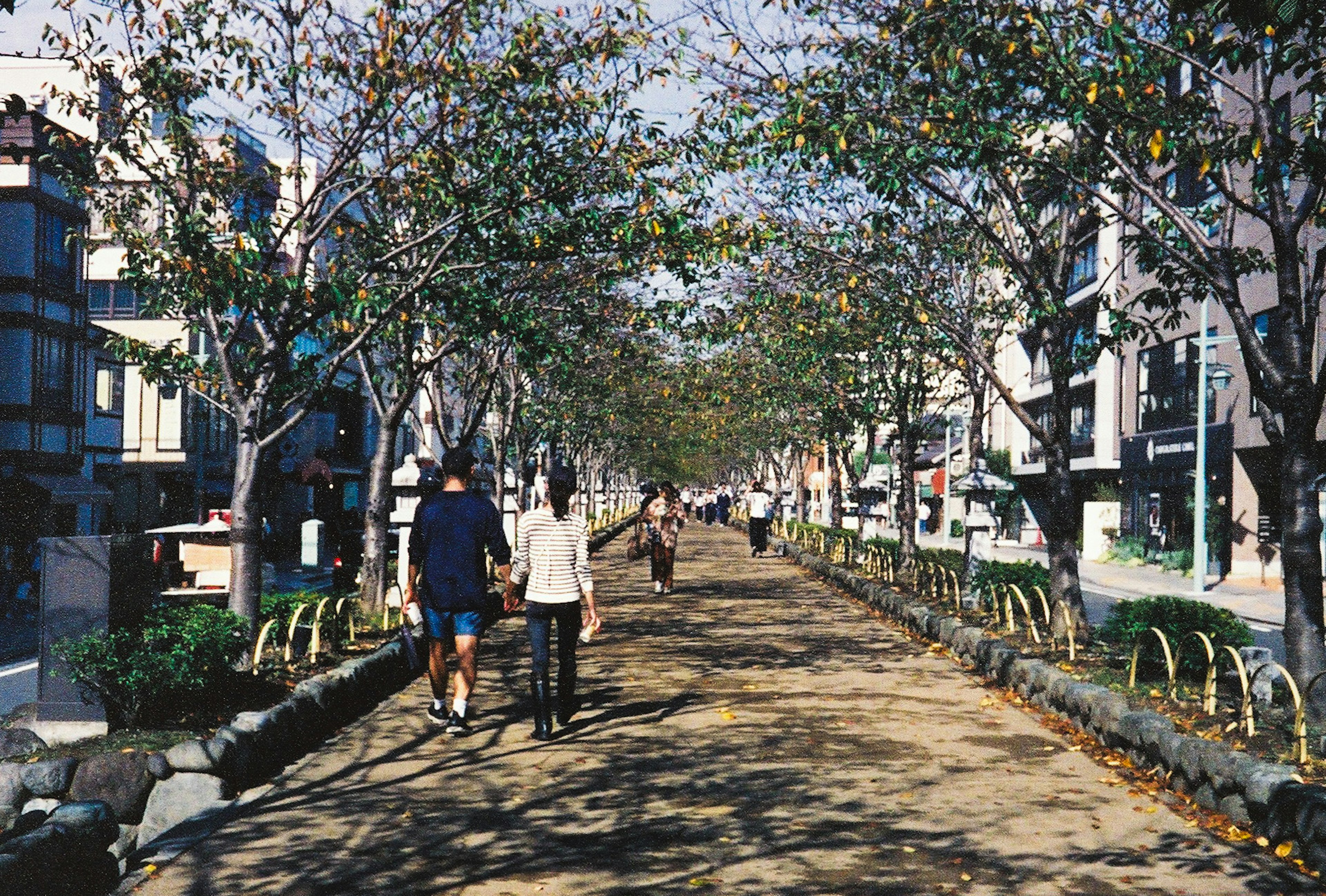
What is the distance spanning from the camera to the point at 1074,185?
43.8 feet

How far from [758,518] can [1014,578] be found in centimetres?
2117

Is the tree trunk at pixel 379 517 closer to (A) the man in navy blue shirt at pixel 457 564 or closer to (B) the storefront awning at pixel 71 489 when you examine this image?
(A) the man in navy blue shirt at pixel 457 564

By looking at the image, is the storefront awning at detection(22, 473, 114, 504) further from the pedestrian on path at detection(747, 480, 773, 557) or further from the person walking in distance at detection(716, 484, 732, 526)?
the person walking in distance at detection(716, 484, 732, 526)

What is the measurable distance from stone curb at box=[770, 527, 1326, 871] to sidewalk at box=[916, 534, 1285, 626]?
17.2ft

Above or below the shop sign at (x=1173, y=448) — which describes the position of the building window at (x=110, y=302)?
above

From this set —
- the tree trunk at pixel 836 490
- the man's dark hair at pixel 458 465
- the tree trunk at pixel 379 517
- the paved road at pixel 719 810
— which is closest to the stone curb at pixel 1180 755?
the paved road at pixel 719 810

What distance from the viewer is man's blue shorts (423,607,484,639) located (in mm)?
10078

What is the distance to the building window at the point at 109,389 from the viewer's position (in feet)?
135

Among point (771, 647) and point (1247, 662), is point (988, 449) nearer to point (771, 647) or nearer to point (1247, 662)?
point (771, 647)

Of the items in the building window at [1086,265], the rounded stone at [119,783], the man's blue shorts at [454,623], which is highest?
the building window at [1086,265]

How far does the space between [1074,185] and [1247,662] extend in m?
4.99

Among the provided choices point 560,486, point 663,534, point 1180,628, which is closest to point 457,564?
point 560,486

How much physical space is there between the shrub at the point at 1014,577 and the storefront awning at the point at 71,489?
24172 millimetres

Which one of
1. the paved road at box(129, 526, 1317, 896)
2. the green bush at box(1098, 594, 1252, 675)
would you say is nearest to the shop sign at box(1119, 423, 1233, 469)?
the green bush at box(1098, 594, 1252, 675)
